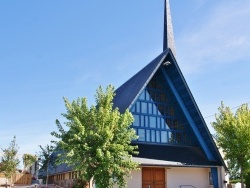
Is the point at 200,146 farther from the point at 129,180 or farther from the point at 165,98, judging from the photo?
the point at 129,180

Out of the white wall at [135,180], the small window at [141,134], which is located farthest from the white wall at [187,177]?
the small window at [141,134]

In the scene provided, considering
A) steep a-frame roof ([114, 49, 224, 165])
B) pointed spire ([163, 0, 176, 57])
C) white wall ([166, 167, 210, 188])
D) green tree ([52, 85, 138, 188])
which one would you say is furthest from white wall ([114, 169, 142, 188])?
pointed spire ([163, 0, 176, 57])

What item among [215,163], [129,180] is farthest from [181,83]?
[129,180]

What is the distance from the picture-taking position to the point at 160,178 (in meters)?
23.5

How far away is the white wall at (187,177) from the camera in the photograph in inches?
930

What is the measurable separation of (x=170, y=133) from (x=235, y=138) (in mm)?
4696

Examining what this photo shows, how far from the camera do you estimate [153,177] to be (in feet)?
76.3

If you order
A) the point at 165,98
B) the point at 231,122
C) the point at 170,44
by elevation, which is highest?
the point at 170,44

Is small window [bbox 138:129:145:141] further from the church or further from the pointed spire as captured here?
the pointed spire

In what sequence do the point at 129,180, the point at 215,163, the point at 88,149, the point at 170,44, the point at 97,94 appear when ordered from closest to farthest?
the point at 88,149, the point at 97,94, the point at 129,180, the point at 215,163, the point at 170,44

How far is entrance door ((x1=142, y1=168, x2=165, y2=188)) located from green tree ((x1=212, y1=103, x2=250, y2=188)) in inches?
188

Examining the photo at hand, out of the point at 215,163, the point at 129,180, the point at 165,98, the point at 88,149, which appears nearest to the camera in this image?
the point at 88,149

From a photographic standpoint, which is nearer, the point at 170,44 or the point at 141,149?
the point at 141,149

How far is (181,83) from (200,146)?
4983 millimetres
